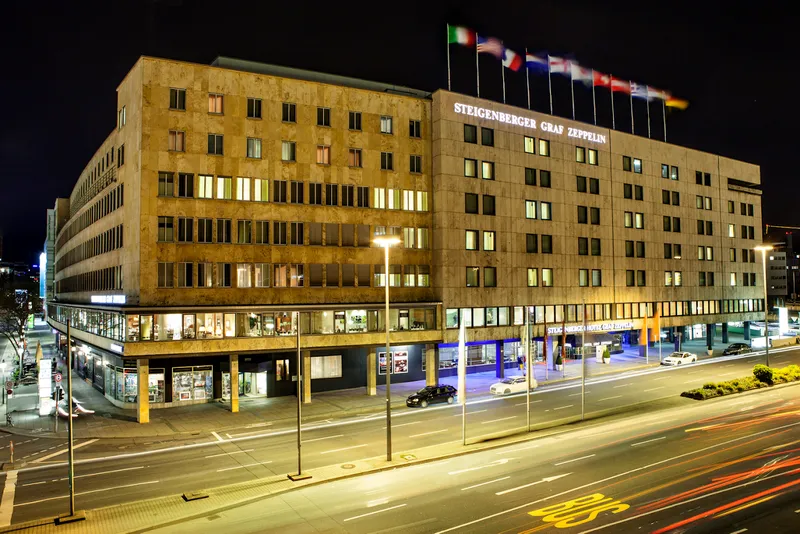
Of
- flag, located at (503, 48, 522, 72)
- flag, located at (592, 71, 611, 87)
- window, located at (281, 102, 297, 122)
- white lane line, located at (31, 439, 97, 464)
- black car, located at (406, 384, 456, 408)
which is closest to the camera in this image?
white lane line, located at (31, 439, 97, 464)

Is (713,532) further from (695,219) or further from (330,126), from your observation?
(695,219)

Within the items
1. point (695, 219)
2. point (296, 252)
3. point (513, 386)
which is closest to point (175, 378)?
point (296, 252)

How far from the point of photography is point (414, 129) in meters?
60.5

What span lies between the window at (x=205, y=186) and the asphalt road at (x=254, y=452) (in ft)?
67.7

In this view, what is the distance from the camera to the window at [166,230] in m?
48.6

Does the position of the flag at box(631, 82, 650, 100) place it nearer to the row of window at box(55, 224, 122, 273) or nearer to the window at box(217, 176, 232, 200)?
the window at box(217, 176, 232, 200)

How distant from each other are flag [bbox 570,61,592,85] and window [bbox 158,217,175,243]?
149ft

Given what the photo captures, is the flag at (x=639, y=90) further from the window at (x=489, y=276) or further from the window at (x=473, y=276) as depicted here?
the window at (x=473, y=276)

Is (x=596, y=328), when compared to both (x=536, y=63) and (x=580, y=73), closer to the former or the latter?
(x=580, y=73)

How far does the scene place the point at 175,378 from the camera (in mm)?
50938

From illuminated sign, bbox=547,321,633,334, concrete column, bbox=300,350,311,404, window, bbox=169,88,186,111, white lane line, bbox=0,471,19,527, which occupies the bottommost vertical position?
white lane line, bbox=0,471,19,527

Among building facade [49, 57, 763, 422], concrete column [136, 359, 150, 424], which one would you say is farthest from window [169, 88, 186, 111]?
concrete column [136, 359, 150, 424]

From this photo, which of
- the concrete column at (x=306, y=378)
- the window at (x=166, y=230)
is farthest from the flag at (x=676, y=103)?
the window at (x=166, y=230)

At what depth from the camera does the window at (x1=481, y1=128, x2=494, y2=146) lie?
64.2 metres
